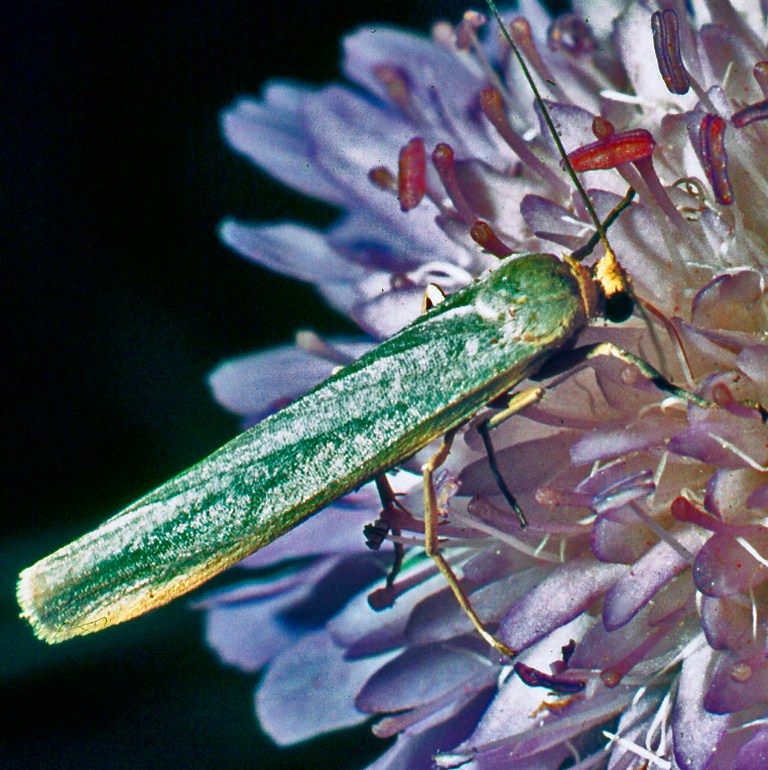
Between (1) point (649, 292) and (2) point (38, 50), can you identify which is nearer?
(1) point (649, 292)

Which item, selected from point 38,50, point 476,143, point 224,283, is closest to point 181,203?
point 224,283

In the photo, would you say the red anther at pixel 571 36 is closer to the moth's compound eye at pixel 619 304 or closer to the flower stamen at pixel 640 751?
the moth's compound eye at pixel 619 304

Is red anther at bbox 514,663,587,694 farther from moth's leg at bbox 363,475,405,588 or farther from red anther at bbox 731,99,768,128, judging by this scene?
red anther at bbox 731,99,768,128

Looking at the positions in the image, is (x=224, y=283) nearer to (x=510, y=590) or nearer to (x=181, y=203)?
(x=181, y=203)

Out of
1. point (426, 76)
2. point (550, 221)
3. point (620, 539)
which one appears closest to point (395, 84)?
point (426, 76)

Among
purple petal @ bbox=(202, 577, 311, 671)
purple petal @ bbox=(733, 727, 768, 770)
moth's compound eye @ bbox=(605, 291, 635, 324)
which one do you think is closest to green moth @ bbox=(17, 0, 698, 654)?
moth's compound eye @ bbox=(605, 291, 635, 324)

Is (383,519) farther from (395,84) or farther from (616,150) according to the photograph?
(395,84)

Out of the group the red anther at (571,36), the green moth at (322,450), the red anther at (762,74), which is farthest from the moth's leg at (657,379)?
the red anther at (571,36)

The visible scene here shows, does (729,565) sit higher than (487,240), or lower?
lower
